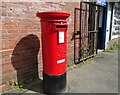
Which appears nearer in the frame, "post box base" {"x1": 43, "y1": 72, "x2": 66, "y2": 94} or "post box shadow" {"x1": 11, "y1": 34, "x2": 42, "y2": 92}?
"post box base" {"x1": 43, "y1": 72, "x2": 66, "y2": 94}

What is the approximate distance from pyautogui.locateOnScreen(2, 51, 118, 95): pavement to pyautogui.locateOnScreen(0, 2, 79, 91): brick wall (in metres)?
0.34

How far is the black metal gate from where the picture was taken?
619cm

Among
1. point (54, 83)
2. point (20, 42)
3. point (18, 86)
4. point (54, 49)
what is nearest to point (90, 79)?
point (54, 83)

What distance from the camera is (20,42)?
4.13 m

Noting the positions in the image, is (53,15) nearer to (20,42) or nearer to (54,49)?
(54,49)

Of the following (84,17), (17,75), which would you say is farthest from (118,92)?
(84,17)

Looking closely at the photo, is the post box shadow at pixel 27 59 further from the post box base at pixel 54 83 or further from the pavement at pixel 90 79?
the post box base at pixel 54 83

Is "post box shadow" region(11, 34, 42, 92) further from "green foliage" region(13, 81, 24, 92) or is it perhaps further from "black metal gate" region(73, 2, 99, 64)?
"black metal gate" region(73, 2, 99, 64)

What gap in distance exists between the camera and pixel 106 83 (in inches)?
183

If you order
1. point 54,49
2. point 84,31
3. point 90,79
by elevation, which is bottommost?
point 90,79

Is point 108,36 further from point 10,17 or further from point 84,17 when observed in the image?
point 10,17

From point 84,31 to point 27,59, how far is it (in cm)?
299

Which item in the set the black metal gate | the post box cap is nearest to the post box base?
the post box cap

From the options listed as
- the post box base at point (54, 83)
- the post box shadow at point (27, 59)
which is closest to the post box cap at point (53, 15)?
the post box shadow at point (27, 59)
